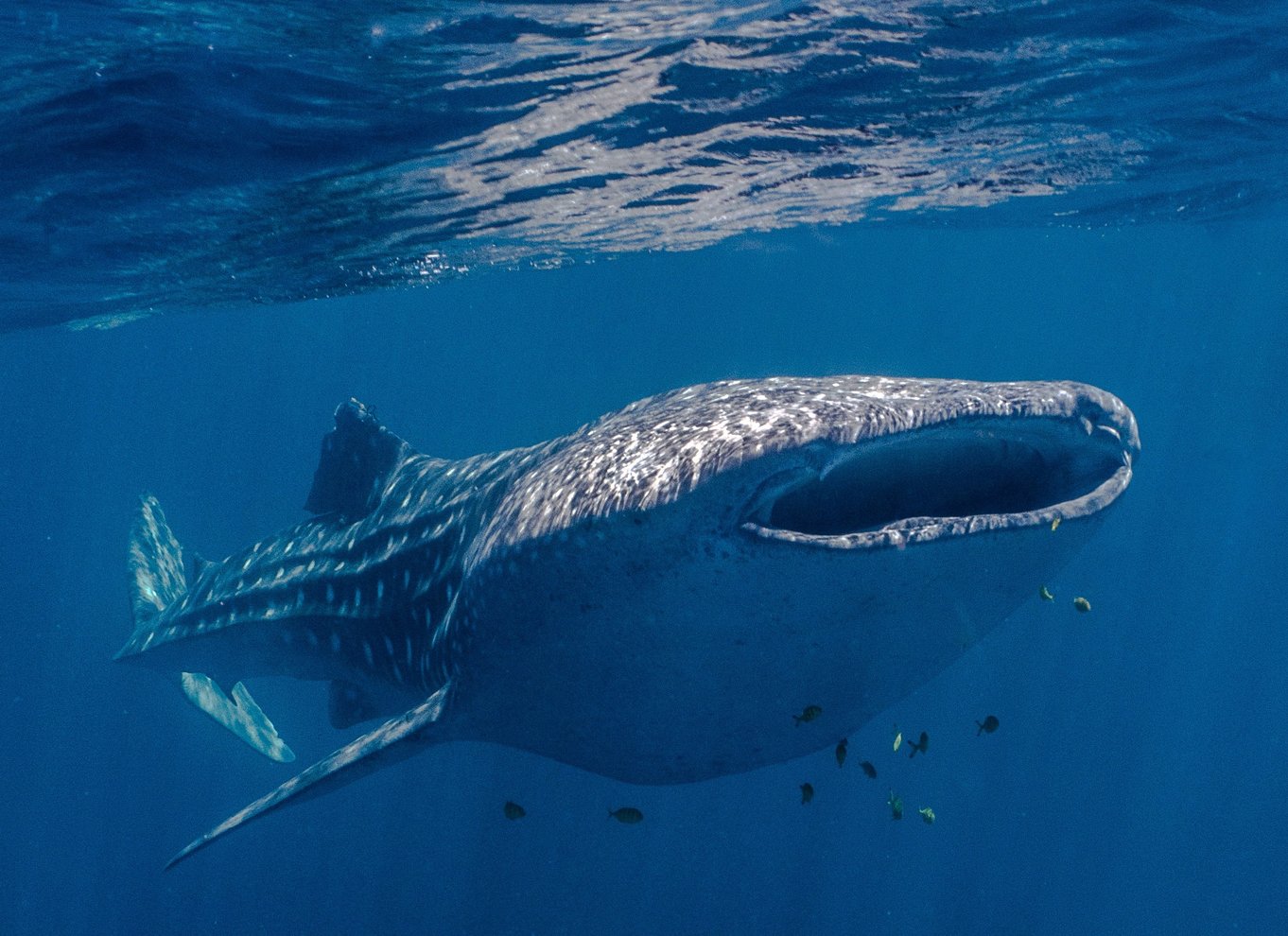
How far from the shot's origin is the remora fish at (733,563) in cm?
321

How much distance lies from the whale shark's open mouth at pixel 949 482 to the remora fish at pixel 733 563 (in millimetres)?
12

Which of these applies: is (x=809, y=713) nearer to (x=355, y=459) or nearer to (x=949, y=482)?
(x=949, y=482)

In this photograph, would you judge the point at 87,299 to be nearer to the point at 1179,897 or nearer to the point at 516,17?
the point at 516,17

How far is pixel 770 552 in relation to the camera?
3.13m

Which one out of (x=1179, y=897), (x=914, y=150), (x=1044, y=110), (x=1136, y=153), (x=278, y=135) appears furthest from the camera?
(x=1179, y=897)

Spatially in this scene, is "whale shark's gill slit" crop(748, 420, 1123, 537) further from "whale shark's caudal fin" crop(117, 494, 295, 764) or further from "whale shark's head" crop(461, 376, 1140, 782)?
"whale shark's caudal fin" crop(117, 494, 295, 764)

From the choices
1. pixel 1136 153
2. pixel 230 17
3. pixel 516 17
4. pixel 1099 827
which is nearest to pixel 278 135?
pixel 230 17

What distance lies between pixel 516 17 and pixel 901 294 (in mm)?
76845

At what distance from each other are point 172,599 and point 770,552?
10970 millimetres

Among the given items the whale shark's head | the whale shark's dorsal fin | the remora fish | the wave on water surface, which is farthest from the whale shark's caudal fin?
the whale shark's head

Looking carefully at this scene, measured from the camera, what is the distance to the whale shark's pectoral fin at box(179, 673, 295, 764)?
1201cm

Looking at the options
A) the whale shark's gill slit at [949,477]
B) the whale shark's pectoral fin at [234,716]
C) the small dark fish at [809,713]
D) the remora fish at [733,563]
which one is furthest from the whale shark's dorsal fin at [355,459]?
the whale shark's pectoral fin at [234,716]

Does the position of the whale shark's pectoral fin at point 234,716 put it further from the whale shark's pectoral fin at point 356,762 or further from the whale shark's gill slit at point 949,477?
the whale shark's gill slit at point 949,477

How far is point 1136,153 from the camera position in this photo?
16.3m
